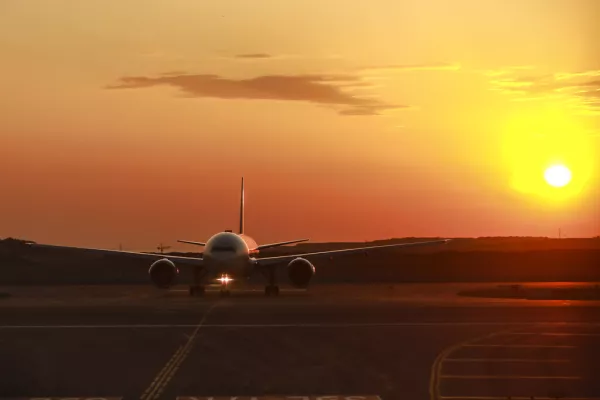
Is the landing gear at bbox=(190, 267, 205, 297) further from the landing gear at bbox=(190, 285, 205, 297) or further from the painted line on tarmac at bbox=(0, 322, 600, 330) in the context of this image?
the painted line on tarmac at bbox=(0, 322, 600, 330)

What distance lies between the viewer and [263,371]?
27141 millimetres

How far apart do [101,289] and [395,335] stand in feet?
134

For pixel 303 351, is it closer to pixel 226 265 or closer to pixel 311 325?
pixel 311 325

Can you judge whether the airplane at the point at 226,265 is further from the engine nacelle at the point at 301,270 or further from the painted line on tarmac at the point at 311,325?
the painted line on tarmac at the point at 311,325

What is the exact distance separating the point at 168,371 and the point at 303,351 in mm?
5810

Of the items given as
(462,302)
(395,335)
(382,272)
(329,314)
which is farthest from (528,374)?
(382,272)

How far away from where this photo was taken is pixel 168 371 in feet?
88.9

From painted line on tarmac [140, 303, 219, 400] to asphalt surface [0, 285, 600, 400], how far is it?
5 centimetres

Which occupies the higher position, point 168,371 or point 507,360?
point 507,360

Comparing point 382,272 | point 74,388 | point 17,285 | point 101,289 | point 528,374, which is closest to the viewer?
point 74,388

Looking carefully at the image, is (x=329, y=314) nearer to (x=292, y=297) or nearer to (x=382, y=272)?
(x=292, y=297)

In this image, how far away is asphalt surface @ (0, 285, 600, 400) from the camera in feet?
79.7

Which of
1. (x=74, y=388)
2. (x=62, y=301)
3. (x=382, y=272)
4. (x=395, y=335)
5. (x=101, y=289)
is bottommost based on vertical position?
(x=74, y=388)

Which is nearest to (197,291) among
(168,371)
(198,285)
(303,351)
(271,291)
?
(198,285)
